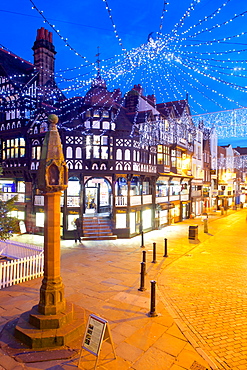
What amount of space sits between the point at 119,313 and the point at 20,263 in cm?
542

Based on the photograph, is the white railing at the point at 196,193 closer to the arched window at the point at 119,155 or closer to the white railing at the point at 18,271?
the arched window at the point at 119,155

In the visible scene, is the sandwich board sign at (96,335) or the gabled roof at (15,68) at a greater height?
the gabled roof at (15,68)

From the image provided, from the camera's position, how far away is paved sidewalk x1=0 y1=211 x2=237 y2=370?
5021 millimetres

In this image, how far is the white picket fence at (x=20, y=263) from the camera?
919cm

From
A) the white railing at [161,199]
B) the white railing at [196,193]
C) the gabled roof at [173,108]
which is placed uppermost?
the gabled roof at [173,108]

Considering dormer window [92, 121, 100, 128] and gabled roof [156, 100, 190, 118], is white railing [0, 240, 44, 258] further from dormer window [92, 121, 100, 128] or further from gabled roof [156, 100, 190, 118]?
gabled roof [156, 100, 190, 118]

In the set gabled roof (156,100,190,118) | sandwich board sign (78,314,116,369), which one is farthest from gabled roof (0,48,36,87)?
sandwich board sign (78,314,116,369)

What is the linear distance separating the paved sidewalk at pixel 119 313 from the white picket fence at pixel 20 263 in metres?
0.39

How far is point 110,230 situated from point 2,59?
58.6 feet

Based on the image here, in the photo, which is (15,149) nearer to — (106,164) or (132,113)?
(106,164)

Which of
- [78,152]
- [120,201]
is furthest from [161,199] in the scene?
[78,152]

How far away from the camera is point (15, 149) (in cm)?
2080

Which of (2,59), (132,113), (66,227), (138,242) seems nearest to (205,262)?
(138,242)

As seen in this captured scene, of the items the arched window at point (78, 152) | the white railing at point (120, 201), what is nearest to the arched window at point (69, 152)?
the arched window at point (78, 152)
